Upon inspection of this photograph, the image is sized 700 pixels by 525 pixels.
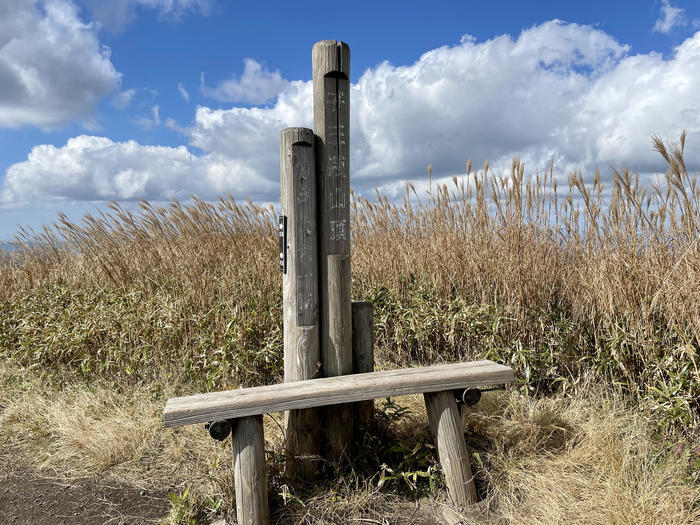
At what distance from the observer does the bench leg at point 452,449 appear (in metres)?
2.41

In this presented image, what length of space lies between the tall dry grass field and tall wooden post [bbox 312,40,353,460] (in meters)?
0.96

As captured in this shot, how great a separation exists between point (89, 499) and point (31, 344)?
2.27 meters

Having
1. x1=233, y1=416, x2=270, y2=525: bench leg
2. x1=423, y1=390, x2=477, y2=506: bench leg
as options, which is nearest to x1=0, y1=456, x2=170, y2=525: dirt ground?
x1=233, y1=416, x2=270, y2=525: bench leg

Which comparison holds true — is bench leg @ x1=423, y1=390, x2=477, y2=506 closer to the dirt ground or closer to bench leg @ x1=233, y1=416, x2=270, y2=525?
bench leg @ x1=233, y1=416, x2=270, y2=525

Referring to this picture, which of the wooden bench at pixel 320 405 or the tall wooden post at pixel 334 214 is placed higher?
the tall wooden post at pixel 334 214

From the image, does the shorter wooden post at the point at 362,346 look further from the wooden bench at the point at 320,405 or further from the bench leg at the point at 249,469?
the bench leg at the point at 249,469

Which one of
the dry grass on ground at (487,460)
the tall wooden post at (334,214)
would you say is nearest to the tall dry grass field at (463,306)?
the dry grass on ground at (487,460)

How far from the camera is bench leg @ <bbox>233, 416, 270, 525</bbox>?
2.22 m

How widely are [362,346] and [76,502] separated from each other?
5.82ft

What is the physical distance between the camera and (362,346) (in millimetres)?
2689

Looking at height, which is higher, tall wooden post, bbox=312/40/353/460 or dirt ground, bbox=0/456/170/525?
tall wooden post, bbox=312/40/353/460

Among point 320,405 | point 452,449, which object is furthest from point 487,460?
point 320,405

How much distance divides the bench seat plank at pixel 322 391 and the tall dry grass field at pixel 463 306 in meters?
0.58

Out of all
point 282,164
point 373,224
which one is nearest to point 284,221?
point 282,164
